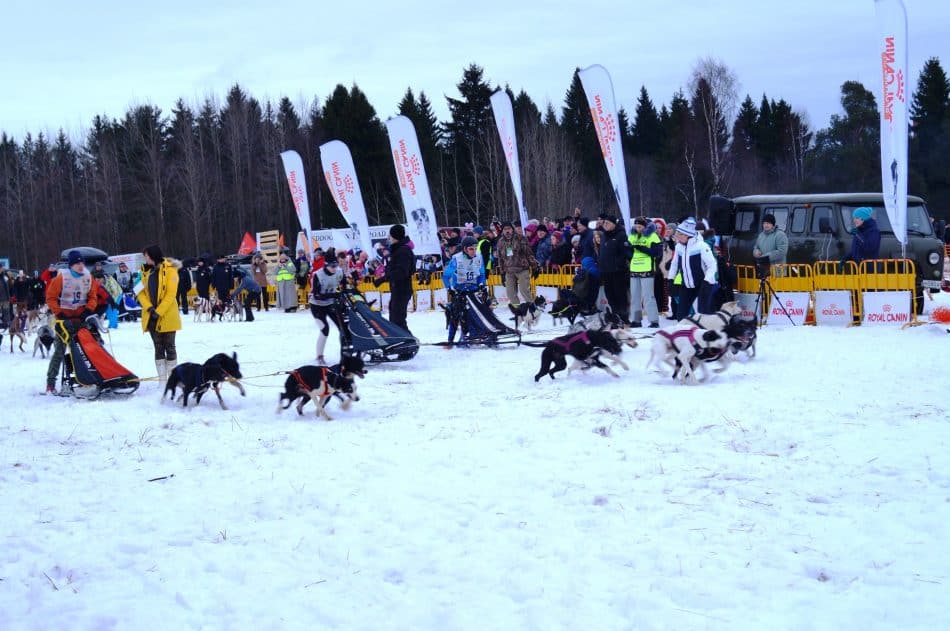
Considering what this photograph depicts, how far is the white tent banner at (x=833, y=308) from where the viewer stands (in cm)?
1260

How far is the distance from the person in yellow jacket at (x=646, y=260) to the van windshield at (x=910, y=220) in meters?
3.27

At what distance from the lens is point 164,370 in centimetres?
996

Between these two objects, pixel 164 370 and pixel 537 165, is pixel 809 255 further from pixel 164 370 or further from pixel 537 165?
pixel 537 165

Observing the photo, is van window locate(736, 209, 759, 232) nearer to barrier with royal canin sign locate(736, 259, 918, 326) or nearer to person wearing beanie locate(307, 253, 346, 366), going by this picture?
barrier with royal canin sign locate(736, 259, 918, 326)

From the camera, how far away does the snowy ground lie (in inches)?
151

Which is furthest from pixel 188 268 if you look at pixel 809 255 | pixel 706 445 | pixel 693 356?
pixel 706 445

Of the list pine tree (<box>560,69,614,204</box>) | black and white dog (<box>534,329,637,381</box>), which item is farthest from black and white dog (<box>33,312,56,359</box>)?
pine tree (<box>560,69,614,204</box>)

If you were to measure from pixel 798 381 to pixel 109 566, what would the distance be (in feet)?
20.1

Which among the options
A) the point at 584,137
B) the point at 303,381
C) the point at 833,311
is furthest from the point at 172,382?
the point at 584,137

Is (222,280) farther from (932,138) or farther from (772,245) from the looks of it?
(932,138)

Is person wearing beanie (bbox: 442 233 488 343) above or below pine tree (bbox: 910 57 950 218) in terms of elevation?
below

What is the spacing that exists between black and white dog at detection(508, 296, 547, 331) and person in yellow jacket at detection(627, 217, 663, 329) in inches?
69.6

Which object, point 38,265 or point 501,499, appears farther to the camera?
point 38,265

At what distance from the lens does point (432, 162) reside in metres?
46.2
